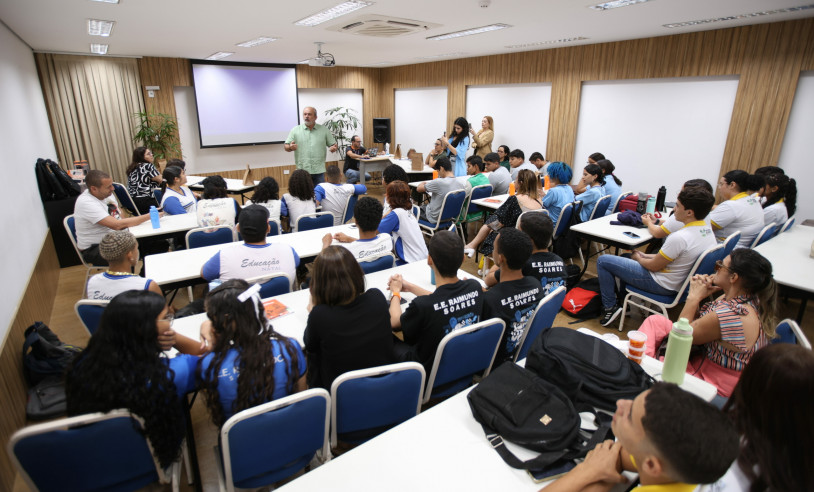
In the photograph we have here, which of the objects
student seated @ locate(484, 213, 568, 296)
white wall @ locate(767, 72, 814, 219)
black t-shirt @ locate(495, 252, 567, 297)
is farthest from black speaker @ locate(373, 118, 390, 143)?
black t-shirt @ locate(495, 252, 567, 297)

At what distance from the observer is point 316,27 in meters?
5.00

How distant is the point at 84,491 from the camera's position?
1481 mm

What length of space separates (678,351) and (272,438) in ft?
5.08

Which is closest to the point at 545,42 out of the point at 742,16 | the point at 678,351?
the point at 742,16

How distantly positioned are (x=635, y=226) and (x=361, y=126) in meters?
8.54

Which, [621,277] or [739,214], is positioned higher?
[739,214]

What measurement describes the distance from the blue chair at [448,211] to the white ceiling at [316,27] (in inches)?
76.6

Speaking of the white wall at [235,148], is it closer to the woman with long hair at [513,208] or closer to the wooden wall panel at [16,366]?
the wooden wall panel at [16,366]

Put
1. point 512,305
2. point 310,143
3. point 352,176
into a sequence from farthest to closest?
1. point 352,176
2. point 310,143
3. point 512,305

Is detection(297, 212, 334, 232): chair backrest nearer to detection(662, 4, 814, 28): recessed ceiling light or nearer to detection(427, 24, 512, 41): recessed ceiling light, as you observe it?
detection(427, 24, 512, 41): recessed ceiling light

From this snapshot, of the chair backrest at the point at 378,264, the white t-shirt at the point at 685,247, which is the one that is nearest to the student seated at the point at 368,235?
the chair backrest at the point at 378,264

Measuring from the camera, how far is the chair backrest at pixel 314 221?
4027mm

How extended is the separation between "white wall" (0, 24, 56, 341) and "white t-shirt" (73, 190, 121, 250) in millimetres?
370

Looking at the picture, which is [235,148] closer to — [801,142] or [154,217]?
[154,217]
